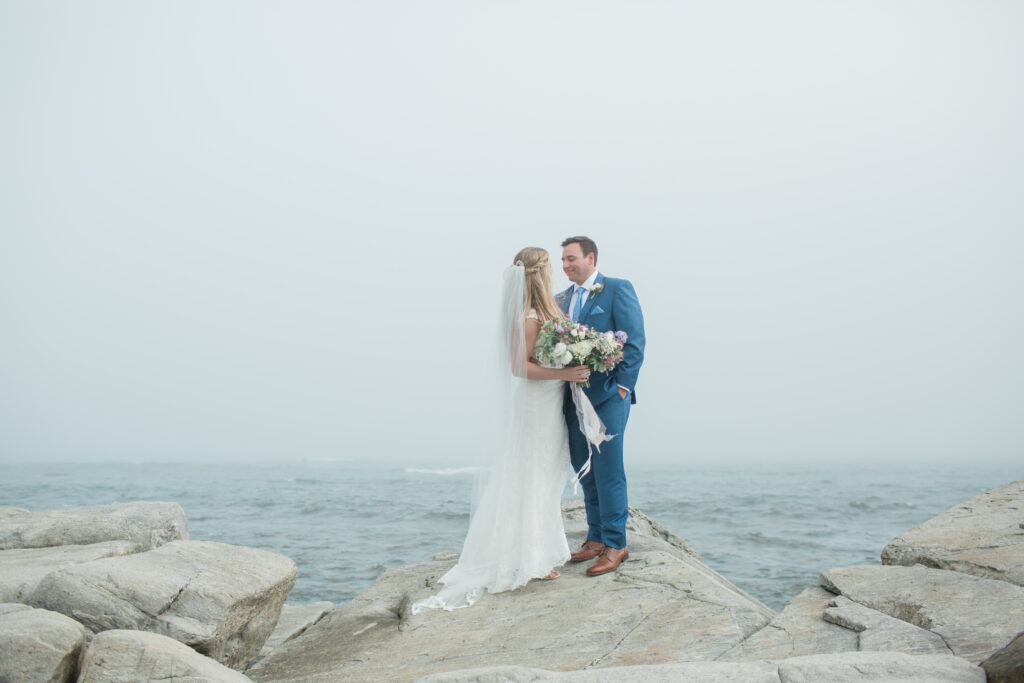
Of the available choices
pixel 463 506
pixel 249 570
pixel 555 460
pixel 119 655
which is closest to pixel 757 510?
pixel 463 506

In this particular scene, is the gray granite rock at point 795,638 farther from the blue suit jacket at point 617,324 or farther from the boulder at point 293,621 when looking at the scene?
the boulder at point 293,621

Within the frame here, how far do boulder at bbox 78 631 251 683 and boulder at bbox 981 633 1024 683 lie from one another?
148 inches

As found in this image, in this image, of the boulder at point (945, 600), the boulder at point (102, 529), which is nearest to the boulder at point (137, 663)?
the boulder at point (102, 529)

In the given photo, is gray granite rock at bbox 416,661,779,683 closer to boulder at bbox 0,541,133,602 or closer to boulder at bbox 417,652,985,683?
boulder at bbox 417,652,985,683

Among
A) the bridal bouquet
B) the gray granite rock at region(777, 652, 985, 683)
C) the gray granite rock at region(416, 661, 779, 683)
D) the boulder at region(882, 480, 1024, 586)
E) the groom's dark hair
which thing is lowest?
the gray granite rock at region(416, 661, 779, 683)

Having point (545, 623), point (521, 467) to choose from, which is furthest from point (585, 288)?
point (545, 623)

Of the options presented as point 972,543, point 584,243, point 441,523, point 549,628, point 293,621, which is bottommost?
point 293,621

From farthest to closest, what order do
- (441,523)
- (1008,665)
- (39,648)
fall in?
1. (441,523)
2. (39,648)
3. (1008,665)

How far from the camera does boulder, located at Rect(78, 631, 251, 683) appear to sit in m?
3.91

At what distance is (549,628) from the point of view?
5.11 meters

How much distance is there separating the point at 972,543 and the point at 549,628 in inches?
145

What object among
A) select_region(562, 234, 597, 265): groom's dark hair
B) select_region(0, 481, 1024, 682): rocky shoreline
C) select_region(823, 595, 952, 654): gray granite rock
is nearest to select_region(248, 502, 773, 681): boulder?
select_region(0, 481, 1024, 682): rocky shoreline

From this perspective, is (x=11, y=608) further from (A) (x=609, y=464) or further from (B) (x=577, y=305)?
(B) (x=577, y=305)

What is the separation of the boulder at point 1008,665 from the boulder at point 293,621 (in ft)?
19.0
